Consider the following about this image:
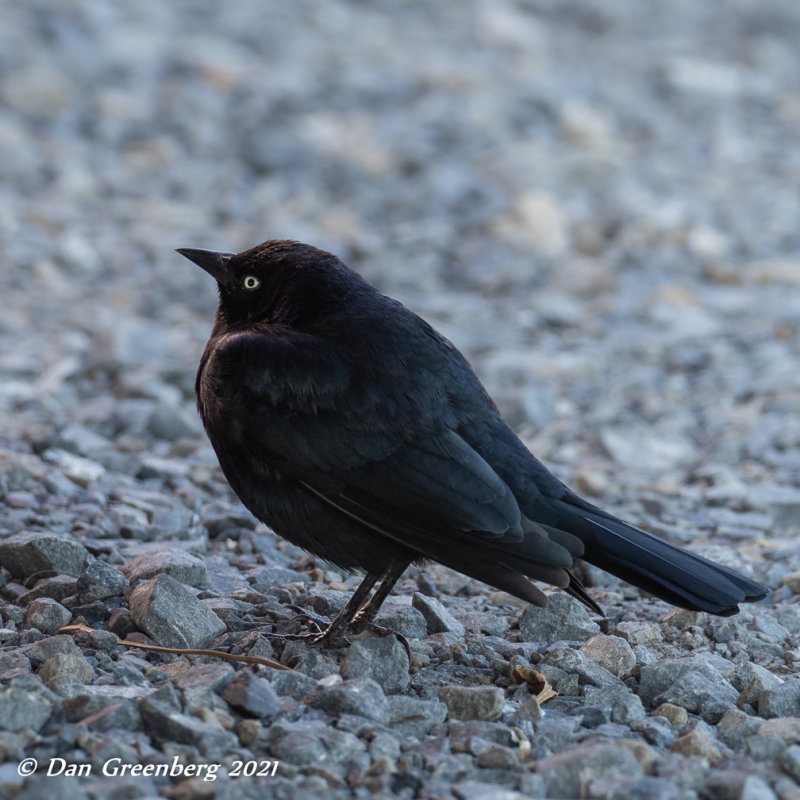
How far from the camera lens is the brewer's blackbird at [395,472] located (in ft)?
12.1

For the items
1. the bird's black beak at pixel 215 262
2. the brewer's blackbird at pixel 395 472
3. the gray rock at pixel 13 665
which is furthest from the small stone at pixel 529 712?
the bird's black beak at pixel 215 262

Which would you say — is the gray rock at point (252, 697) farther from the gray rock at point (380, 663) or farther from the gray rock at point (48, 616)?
the gray rock at point (48, 616)

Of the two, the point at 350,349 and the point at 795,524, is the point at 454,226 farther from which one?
the point at 350,349

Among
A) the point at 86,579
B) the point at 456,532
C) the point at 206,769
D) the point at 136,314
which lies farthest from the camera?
the point at 136,314

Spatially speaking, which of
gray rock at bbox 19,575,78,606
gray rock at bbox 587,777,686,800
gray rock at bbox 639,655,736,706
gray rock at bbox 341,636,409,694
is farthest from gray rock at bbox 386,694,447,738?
gray rock at bbox 19,575,78,606

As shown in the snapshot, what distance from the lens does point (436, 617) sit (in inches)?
161

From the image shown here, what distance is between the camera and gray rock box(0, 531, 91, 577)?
4.11m

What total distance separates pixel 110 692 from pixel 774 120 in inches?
402

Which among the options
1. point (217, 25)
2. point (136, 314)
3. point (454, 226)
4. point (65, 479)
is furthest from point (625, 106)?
point (65, 479)

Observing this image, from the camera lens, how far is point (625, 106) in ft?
37.8

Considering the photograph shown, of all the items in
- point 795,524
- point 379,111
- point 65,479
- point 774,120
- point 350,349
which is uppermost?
point 774,120

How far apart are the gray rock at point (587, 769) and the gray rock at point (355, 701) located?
0.49 metres

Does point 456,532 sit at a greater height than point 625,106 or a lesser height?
lesser

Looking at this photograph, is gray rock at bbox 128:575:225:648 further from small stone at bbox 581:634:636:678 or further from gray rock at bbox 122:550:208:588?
small stone at bbox 581:634:636:678
